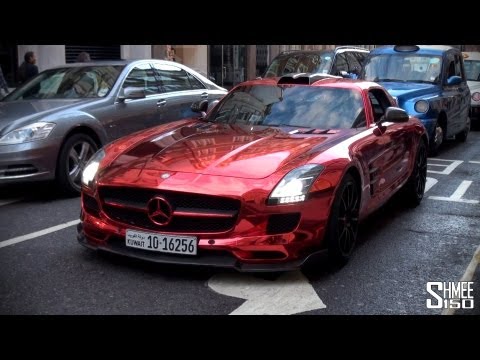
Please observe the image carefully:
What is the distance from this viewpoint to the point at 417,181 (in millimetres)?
6992

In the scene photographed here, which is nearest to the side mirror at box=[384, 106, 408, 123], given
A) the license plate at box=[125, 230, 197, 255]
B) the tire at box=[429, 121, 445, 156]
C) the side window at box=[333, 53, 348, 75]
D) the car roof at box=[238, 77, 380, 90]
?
the car roof at box=[238, 77, 380, 90]

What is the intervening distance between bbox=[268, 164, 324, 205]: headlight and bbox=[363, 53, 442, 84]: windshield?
7360mm

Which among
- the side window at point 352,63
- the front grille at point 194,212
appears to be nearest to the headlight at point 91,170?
the front grille at point 194,212

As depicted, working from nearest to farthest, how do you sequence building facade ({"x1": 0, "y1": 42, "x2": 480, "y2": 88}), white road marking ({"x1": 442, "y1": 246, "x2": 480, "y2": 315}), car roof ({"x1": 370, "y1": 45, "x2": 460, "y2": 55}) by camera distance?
white road marking ({"x1": 442, "y1": 246, "x2": 480, "y2": 315}) → car roof ({"x1": 370, "y1": 45, "x2": 460, "y2": 55}) → building facade ({"x1": 0, "y1": 42, "x2": 480, "y2": 88})

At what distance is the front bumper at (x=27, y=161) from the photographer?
6.77m

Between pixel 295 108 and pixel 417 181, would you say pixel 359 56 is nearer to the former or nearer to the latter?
pixel 417 181

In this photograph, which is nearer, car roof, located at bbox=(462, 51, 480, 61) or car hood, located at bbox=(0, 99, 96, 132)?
car hood, located at bbox=(0, 99, 96, 132)

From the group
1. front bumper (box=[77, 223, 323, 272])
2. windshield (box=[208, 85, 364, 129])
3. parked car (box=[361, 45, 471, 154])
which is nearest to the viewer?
front bumper (box=[77, 223, 323, 272])

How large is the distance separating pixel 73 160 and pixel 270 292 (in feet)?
12.3

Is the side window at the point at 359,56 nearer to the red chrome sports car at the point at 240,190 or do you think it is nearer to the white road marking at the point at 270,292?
the red chrome sports car at the point at 240,190

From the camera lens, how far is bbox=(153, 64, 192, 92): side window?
29.7 ft

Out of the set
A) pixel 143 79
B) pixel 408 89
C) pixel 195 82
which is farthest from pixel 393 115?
pixel 408 89

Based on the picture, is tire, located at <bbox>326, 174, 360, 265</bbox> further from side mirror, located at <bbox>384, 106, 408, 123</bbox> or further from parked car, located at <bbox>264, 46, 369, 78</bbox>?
parked car, located at <bbox>264, 46, 369, 78</bbox>

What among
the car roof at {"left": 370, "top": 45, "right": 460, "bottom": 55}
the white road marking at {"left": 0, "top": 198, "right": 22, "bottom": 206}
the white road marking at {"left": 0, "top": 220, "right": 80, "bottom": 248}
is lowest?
the white road marking at {"left": 0, "top": 198, "right": 22, "bottom": 206}
